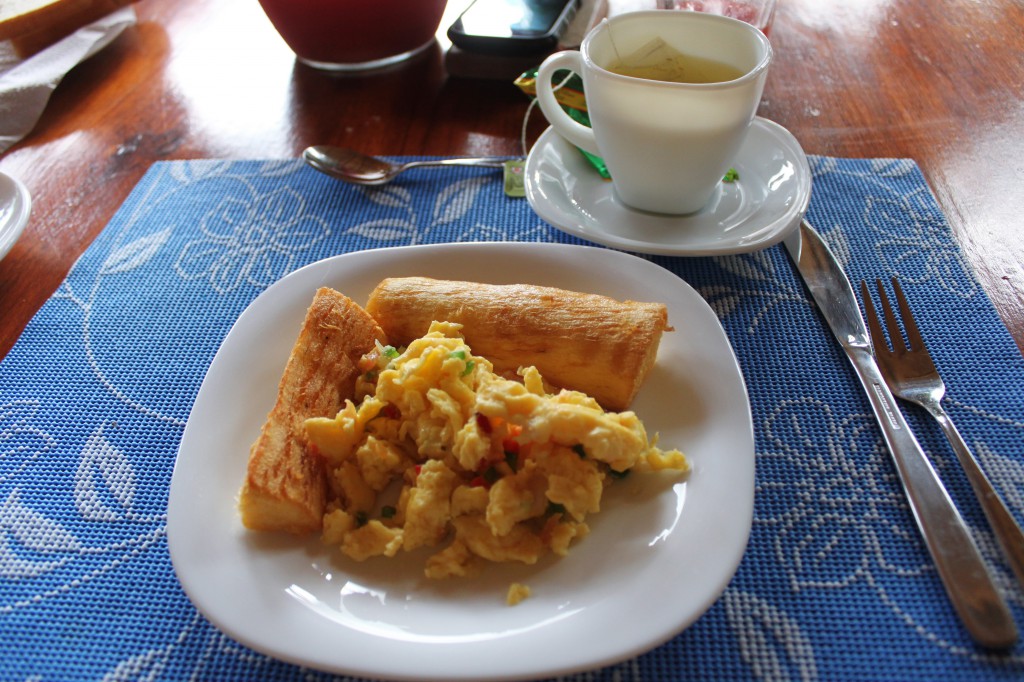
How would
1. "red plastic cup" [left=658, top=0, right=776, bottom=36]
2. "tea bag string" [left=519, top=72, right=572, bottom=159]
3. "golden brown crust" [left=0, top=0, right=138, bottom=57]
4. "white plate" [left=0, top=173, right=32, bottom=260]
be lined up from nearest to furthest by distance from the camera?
"white plate" [left=0, top=173, right=32, bottom=260] < "tea bag string" [left=519, top=72, right=572, bottom=159] < "red plastic cup" [left=658, top=0, right=776, bottom=36] < "golden brown crust" [left=0, top=0, right=138, bottom=57]

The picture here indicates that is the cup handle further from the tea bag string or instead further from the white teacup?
the tea bag string

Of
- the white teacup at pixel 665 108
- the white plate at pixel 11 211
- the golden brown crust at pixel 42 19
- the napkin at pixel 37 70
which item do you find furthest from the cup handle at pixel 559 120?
the golden brown crust at pixel 42 19

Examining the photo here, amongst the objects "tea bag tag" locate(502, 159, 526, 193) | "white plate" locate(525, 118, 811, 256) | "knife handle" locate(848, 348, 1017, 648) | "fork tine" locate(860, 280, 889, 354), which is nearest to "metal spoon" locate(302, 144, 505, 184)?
"tea bag tag" locate(502, 159, 526, 193)

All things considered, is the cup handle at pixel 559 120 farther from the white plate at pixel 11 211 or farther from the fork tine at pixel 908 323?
the white plate at pixel 11 211

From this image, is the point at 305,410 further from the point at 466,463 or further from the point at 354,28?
the point at 354,28

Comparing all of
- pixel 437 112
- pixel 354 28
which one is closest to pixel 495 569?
pixel 437 112

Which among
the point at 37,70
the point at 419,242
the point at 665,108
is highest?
the point at 665,108
